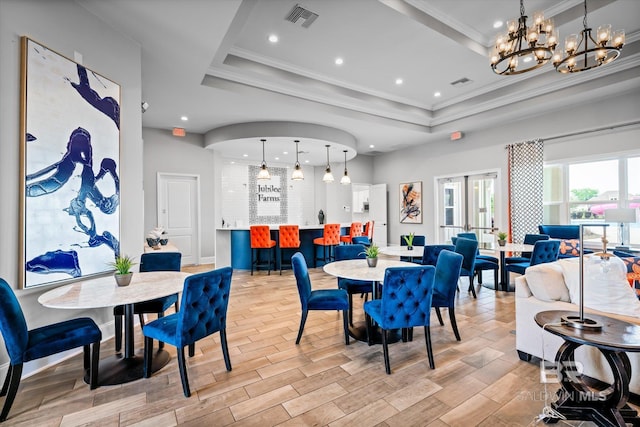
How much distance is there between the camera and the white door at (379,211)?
9520mm

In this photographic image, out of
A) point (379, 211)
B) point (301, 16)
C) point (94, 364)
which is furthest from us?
point (379, 211)

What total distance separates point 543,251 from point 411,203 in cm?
459

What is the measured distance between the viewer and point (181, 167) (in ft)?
24.1

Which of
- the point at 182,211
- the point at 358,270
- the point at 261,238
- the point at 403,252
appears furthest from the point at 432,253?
the point at 182,211

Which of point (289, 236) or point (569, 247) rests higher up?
point (289, 236)

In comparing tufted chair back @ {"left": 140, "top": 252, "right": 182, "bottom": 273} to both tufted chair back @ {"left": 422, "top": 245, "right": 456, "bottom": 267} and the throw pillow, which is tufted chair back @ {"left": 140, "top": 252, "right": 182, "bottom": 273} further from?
the throw pillow

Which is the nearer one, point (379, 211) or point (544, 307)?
point (544, 307)

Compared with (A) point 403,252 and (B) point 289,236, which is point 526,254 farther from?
(B) point 289,236

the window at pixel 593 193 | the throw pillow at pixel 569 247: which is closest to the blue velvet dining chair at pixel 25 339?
the window at pixel 593 193

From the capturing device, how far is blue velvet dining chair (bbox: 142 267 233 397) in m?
2.20

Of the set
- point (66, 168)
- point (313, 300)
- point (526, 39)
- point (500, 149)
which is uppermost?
point (526, 39)

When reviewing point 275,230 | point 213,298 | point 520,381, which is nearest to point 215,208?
point 275,230

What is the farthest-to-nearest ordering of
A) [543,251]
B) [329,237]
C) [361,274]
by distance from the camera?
[329,237], [543,251], [361,274]

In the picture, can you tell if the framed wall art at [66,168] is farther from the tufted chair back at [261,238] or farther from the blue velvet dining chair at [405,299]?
the tufted chair back at [261,238]
